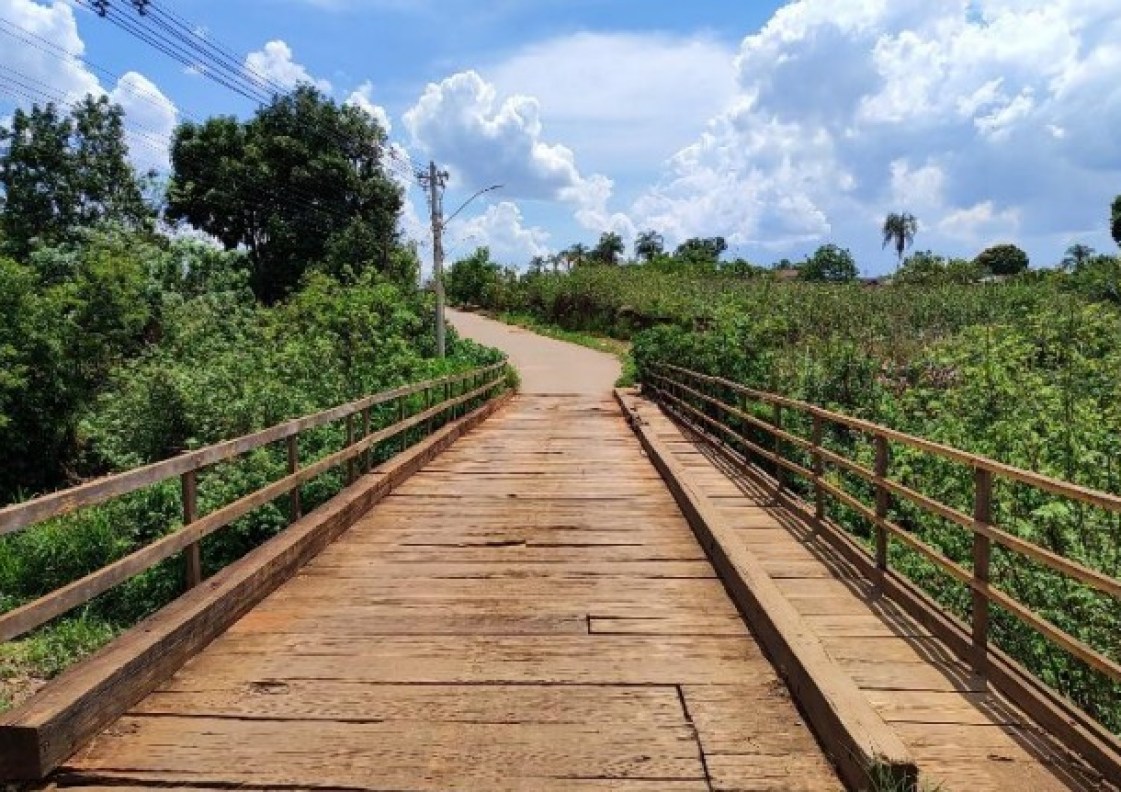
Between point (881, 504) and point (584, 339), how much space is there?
165 feet

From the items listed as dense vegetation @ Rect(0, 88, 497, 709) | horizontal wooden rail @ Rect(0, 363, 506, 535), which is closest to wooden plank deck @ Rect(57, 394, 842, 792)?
horizontal wooden rail @ Rect(0, 363, 506, 535)

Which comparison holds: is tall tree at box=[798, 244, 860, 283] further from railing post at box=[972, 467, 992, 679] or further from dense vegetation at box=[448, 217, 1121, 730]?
railing post at box=[972, 467, 992, 679]

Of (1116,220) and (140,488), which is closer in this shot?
(140,488)

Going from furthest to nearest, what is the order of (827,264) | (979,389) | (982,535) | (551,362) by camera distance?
(827,264)
(551,362)
(979,389)
(982,535)

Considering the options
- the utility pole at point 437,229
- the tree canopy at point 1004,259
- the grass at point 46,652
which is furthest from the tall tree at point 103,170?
the tree canopy at point 1004,259

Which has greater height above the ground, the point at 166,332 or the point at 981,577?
the point at 166,332

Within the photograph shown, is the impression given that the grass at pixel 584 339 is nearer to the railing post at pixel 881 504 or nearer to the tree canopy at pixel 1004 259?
the railing post at pixel 881 504

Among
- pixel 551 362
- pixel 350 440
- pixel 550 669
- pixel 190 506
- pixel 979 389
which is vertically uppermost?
pixel 979 389

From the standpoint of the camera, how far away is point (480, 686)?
4.75 metres

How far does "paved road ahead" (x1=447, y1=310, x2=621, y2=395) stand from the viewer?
3553cm

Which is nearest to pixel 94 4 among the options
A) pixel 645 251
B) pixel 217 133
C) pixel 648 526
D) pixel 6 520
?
pixel 648 526

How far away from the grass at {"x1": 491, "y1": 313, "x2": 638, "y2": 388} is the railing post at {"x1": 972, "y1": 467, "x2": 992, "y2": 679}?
2715cm

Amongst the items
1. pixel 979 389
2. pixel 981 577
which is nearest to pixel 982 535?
pixel 981 577

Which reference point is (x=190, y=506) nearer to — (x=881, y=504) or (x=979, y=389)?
(x=881, y=504)
